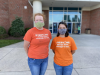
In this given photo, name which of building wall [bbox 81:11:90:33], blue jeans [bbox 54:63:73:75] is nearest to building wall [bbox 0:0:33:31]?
building wall [bbox 81:11:90:33]

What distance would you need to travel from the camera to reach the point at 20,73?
3.01 metres

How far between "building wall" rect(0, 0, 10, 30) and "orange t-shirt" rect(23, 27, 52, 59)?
12.1 metres

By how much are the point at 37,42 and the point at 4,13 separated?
12793mm

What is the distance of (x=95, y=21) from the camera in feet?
52.9

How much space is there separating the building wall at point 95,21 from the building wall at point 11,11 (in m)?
11.6

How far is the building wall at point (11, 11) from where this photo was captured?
1205 cm

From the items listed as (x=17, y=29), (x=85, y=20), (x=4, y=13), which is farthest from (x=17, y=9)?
(x=85, y=20)

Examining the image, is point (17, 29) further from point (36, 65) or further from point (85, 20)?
point (85, 20)

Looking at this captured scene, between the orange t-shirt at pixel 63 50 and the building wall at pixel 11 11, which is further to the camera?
the building wall at pixel 11 11

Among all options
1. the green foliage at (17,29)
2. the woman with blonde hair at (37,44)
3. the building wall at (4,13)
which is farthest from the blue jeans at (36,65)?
the building wall at (4,13)

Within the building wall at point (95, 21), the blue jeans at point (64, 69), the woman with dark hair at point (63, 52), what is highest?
the building wall at point (95, 21)

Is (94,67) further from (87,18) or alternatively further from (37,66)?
(87,18)

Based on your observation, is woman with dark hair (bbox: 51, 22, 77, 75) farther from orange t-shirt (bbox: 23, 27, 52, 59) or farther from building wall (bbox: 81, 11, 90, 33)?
building wall (bbox: 81, 11, 90, 33)

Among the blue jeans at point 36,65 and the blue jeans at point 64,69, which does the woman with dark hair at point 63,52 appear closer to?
the blue jeans at point 64,69
